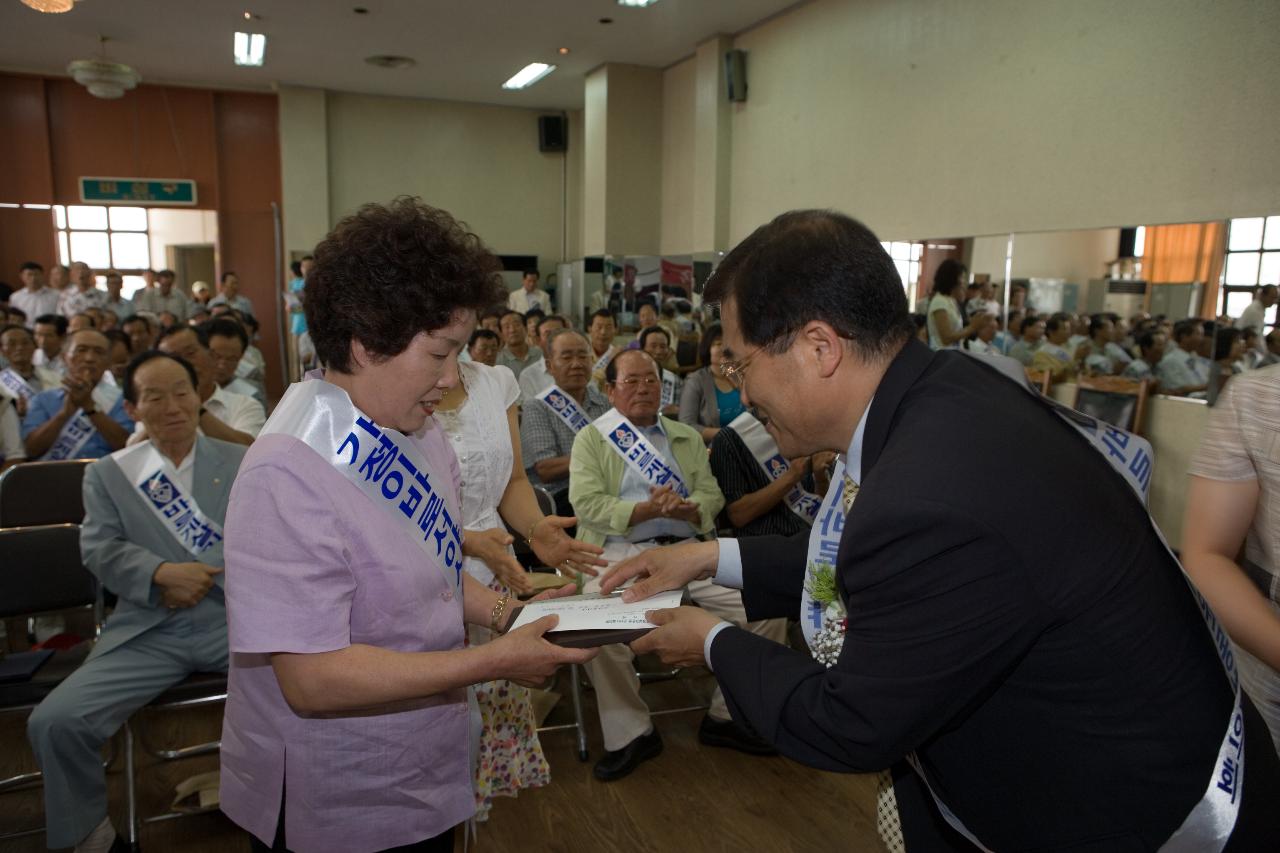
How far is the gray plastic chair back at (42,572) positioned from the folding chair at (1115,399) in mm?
4675

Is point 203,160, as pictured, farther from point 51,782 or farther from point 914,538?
point 914,538

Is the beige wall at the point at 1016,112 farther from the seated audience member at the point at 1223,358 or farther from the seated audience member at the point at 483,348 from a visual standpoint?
the seated audience member at the point at 483,348

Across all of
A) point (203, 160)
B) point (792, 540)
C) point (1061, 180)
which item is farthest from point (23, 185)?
point (792, 540)

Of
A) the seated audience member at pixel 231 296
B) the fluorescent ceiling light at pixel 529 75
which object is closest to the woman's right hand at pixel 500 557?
the fluorescent ceiling light at pixel 529 75

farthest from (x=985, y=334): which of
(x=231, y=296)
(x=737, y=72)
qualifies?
(x=231, y=296)

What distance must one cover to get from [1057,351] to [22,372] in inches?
249

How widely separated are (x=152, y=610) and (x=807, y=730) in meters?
2.17

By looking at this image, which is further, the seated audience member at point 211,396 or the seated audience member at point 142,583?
the seated audience member at point 211,396

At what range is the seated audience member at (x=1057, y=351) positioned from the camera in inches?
206

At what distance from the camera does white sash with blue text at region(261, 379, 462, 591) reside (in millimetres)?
1206

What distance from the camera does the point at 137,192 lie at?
11.7 metres

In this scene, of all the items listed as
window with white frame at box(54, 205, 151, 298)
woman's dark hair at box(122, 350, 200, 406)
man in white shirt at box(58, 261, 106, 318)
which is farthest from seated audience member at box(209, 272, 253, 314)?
woman's dark hair at box(122, 350, 200, 406)

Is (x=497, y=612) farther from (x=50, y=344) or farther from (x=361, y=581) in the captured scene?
(x=50, y=344)

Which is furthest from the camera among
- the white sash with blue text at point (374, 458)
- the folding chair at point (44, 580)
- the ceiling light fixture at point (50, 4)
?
the ceiling light fixture at point (50, 4)
